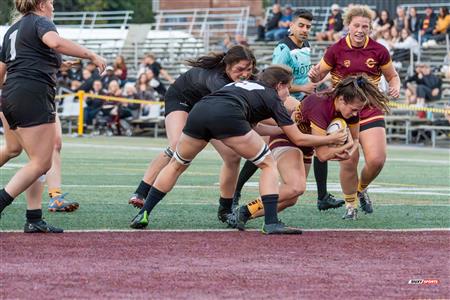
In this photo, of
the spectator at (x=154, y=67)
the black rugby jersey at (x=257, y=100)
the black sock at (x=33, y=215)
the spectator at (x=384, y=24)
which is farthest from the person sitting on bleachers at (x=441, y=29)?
the black sock at (x=33, y=215)

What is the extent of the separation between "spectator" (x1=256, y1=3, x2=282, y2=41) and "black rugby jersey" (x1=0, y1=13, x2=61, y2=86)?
25680 mm

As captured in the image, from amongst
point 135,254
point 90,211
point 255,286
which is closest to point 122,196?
point 90,211

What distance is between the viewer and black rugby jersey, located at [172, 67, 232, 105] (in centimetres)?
1055

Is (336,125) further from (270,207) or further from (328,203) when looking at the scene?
(328,203)

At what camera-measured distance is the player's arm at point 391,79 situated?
38.6 ft

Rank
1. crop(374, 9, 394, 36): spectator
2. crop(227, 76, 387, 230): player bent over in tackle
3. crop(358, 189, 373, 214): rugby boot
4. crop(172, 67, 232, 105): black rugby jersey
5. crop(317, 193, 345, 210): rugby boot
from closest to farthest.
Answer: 1. crop(227, 76, 387, 230): player bent over in tackle
2. crop(172, 67, 232, 105): black rugby jersey
3. crop(358, 189, 373, 214): rugby boot
4. crop(317, 193, 345, 210): rugby boot
5. crop(374, 9, 394, 36): spectator

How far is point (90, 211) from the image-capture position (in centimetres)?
1150

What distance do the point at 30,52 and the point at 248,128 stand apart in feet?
5.71

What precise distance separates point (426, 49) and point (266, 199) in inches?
887

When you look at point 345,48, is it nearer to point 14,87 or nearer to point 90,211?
point 90,211

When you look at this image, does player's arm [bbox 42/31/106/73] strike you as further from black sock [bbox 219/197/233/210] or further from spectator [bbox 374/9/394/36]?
spectator [bbox 374/9/394/36]

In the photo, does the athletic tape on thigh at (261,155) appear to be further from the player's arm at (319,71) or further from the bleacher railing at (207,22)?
the bleacher railing at (207,22)

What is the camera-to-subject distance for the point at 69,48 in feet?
29.5

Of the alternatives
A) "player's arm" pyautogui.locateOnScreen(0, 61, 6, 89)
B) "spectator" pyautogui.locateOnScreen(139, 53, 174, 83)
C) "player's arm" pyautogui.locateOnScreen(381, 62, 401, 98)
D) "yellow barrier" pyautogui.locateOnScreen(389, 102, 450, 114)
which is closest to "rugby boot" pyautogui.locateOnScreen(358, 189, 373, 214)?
"player's arm" pyautogui.locateOnScreen(381, 62, 401, 98)
